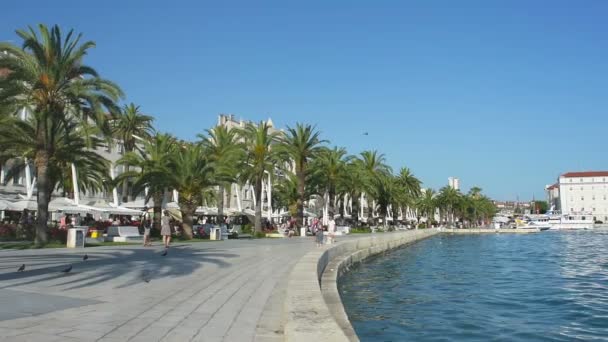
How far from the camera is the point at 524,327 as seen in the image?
41.8 ft

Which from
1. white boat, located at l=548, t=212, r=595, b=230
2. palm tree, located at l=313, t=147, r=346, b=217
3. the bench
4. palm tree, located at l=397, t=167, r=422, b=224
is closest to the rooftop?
white boat, located at l=548, t=212, r=595, b=230

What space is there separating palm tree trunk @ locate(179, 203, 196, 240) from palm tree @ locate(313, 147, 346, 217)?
18.4 meters

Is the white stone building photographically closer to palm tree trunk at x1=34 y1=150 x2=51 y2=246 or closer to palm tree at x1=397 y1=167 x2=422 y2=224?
palm tree at x1=397 y1=167 x2=422 y2=224

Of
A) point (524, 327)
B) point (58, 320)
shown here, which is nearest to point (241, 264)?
point (524, 327)

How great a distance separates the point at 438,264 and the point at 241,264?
49.9 feet

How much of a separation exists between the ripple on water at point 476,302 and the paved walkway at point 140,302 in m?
2.63

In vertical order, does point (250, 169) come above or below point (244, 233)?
above

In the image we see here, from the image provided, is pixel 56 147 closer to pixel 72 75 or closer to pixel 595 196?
pixel 72 75

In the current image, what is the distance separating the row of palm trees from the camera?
24422 mm

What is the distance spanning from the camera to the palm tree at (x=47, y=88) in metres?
23.7

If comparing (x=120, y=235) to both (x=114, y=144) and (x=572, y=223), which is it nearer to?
(x=114, y=144)

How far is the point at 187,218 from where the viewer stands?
116 ft

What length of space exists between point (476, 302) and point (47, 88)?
19.7 meters

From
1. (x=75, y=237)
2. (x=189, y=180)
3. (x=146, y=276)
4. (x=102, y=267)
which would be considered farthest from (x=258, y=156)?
(x=146, y=276)
